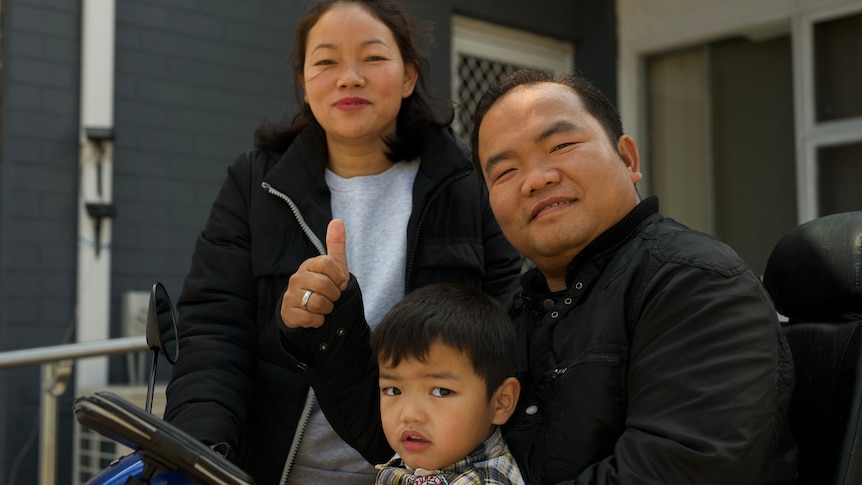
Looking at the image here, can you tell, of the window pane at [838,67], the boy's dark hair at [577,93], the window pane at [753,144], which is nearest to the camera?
the boy's dark hair at [577,93]

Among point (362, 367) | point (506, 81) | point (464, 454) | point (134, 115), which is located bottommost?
point (464, 454)

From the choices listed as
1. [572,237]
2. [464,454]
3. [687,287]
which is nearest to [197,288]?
[464,454]

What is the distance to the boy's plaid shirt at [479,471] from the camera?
61.5 inches

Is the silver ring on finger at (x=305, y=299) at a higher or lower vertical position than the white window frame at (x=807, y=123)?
lower

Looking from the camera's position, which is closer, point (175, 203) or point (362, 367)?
point (362, 367)

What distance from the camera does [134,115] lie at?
16.9ft

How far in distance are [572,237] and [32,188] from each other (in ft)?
12.9

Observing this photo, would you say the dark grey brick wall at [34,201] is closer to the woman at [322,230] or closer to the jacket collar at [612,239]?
the woman at [322,230]

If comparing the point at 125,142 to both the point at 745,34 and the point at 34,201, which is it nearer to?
the point at 34,201

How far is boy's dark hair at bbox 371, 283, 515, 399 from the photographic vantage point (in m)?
1.62

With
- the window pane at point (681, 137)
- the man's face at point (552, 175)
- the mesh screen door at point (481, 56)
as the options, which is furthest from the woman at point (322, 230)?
the window pane at point (681, 137)

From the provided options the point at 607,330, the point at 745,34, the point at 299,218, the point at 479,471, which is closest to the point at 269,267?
the point at 299,218

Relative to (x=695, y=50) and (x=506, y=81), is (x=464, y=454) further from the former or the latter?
(x=695, y=50)

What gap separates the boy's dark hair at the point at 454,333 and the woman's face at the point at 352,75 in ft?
1.69
